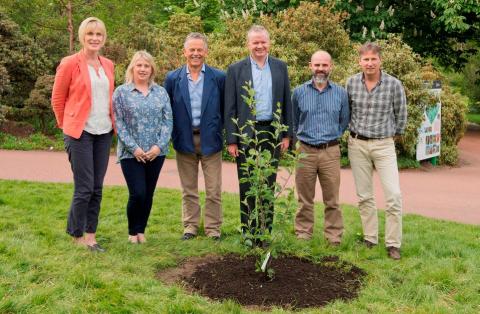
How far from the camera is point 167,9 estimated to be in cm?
2362

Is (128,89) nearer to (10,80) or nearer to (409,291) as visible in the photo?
(409,291)

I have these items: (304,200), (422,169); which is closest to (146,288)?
(304,200)

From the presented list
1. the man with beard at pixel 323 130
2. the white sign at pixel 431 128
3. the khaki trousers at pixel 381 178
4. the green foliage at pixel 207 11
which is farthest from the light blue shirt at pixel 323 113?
the green foliage at pixel 207 11

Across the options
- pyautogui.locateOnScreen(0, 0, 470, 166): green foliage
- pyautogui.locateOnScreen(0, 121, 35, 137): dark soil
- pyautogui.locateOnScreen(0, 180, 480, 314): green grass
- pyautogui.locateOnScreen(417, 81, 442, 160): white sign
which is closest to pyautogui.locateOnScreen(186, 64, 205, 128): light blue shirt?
pyautogui.locateOnScreen(0, 180, 480, 314): green grass

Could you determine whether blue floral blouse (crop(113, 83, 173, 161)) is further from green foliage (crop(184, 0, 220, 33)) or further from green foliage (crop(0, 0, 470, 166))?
green foliage (crop(184, 0, 220, 33))

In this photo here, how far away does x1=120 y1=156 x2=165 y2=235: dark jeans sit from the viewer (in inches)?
223

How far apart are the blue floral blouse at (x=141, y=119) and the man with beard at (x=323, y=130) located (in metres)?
1.38

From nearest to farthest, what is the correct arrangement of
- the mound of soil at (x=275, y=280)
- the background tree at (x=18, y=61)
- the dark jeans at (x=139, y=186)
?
the mound of soil at (x=275, y=280) → the dark jeans at (x=139, y=186) → the background tree at (x=18, y=61)

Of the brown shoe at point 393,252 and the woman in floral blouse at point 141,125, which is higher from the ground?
the woman in floral blouse at point 141,125

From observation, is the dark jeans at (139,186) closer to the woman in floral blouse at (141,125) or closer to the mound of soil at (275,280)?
the woman in floral blouse at (141,125)

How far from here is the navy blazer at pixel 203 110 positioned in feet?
19.3

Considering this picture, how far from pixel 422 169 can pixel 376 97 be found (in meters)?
6.96

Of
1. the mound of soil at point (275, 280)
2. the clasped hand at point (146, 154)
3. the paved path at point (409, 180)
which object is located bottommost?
the paved path at point (409, 180)

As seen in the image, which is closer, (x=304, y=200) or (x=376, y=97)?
(x=376, y=97)
